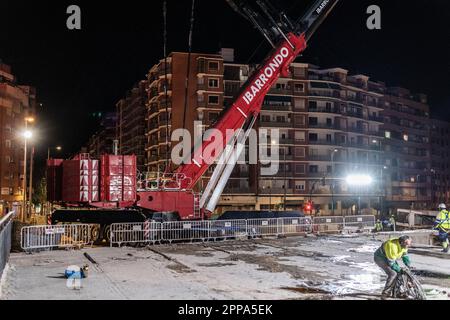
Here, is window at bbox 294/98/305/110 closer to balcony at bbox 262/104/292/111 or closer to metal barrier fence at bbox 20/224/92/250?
balcony at bbox 262/104/292/111

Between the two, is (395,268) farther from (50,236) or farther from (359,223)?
(359,223)

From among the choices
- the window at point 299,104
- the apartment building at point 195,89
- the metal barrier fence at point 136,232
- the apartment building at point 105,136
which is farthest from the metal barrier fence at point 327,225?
the apartment building at point 105,136

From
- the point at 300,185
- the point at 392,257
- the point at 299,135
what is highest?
the point at 299,135

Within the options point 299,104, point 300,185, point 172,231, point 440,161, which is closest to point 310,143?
point 299,104

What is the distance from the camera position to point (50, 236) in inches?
764

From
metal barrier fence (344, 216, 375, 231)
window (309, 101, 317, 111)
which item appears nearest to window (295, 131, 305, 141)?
window (309, 101, 317, 111)

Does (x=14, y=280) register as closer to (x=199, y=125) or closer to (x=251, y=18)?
Result: (x=251, y=18)

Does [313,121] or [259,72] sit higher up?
[313,121]

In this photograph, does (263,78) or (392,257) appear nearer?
(392,257)

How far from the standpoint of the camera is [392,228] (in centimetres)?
3145

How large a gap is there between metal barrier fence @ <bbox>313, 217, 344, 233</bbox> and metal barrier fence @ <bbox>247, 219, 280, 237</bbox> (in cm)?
312

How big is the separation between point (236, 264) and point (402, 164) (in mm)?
92155

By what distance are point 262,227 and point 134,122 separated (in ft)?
255
